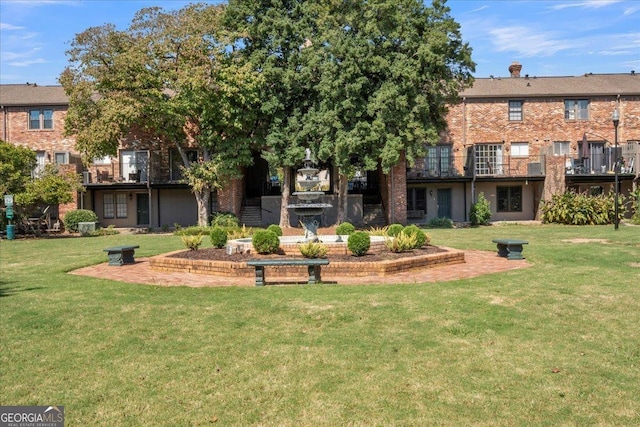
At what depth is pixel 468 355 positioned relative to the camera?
5844 mm

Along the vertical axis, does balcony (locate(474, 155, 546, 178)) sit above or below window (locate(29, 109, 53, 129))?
below

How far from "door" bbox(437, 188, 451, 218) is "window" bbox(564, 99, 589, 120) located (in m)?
9.27

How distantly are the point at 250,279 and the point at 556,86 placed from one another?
30556 millimetres

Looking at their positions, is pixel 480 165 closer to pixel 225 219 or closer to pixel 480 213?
pixel 480 213

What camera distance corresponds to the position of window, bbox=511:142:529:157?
33.3 metres

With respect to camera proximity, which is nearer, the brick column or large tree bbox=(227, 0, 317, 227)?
large tree bbox=(227, 0, 317, 227)

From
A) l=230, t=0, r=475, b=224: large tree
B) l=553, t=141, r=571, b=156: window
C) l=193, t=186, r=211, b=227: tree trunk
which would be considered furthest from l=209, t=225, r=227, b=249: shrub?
l=553, t=141, r=571, b=156: window

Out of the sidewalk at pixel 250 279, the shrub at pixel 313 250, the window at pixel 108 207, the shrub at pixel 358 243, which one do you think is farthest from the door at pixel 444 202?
the shrub at pixel 313 250

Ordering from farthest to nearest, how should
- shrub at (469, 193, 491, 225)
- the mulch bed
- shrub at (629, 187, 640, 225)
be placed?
1. shrub at (469, 193, 491, 225)
2. shrub at (629, 187, 640, 225)
3. the mulch bed

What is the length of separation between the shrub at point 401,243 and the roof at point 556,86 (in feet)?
71.7

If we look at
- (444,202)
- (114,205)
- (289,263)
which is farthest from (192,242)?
(444,202)

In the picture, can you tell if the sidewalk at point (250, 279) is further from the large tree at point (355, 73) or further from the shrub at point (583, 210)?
the shrub at point (583, 210)

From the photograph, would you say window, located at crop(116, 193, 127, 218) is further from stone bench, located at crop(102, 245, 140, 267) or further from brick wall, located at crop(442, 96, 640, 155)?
brick wall, located at crop(442, 96, 640, 155)

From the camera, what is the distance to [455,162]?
109ft
